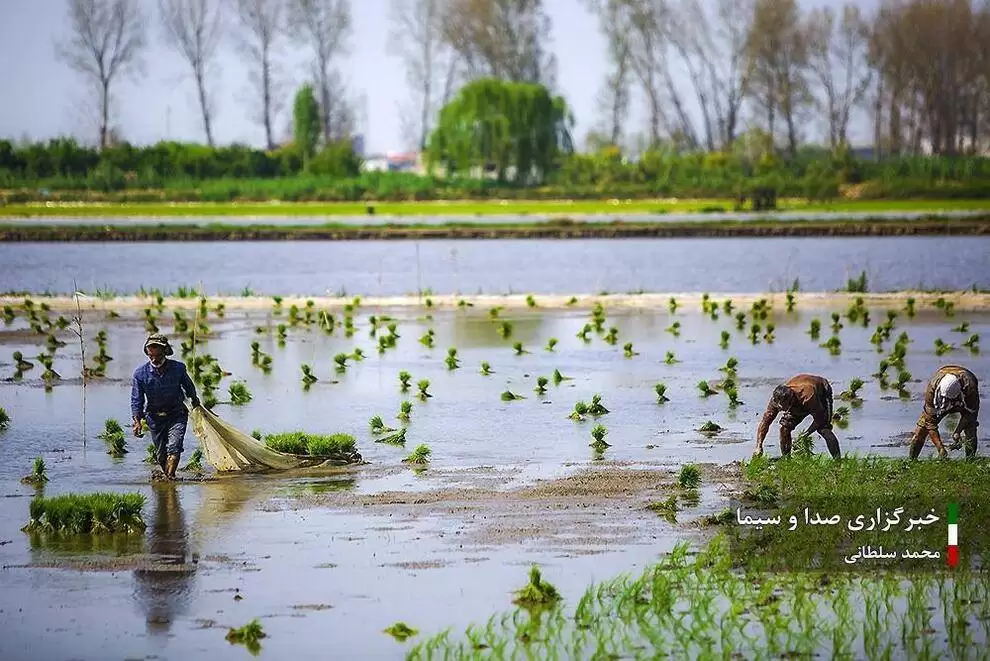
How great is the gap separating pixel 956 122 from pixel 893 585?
107 metres

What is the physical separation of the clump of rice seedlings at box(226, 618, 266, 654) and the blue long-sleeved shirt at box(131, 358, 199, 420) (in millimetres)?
5371

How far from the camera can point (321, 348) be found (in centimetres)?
3027

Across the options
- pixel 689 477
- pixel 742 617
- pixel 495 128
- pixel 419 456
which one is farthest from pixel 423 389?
pixel 495 128

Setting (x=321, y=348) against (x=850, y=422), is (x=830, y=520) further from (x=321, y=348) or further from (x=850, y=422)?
(x=321, y=348)

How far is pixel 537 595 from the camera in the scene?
1243 cm

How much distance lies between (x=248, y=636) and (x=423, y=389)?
37.5 feet

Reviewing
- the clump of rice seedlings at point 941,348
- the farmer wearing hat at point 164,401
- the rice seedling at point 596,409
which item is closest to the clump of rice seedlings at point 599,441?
the rice seedling at point 596,409

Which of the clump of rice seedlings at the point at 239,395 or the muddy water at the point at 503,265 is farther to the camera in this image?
the muddy water at the point at 503,265

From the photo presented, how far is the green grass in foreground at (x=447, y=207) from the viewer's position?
267ft

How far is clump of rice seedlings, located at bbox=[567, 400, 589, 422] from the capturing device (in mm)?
20875

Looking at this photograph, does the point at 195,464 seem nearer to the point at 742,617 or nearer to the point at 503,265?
the point at 742,617

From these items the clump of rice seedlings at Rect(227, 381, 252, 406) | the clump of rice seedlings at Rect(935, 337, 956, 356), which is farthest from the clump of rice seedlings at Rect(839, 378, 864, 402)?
the clump of rice seedlings at Rect(227, 381, 252, 406)

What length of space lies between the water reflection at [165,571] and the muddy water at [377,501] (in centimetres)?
3

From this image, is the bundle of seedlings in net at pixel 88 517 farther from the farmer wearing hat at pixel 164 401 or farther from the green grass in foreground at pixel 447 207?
the green grass in foreground at pixel 447 207
